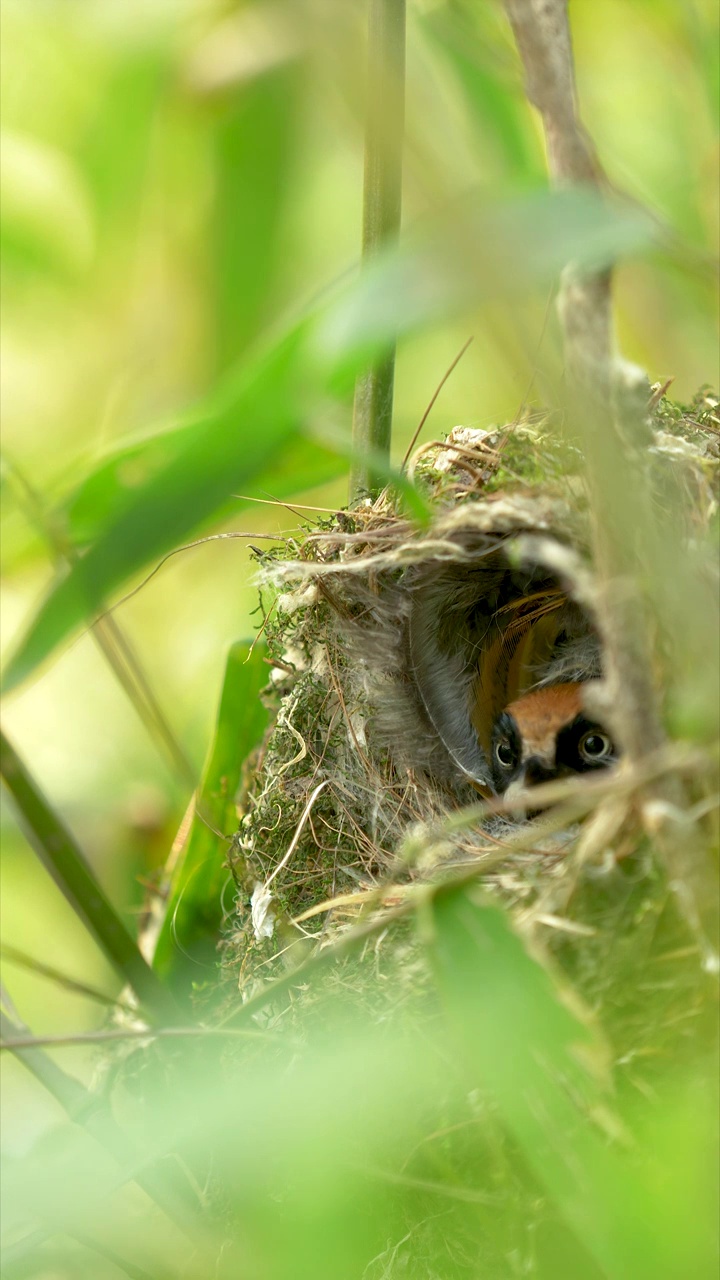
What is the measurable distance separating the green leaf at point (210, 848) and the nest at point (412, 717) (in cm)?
5

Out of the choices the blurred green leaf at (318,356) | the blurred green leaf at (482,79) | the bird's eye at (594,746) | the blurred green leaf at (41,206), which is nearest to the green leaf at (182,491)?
the blurred green leaf at (318,356)

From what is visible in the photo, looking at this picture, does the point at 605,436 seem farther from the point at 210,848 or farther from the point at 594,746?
the point at 594,746

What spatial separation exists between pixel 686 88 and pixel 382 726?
47.1 inches

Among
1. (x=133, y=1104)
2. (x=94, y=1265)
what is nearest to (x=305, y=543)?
(x=133, y=1104)

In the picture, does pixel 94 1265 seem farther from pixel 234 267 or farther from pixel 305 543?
pixel 234 267

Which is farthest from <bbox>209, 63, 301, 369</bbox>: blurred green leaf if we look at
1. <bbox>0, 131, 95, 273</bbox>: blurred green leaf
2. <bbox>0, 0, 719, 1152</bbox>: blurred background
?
<bbox>0, 131, 95, 273</bbox>: blurred green leaf

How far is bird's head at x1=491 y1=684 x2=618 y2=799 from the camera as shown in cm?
200

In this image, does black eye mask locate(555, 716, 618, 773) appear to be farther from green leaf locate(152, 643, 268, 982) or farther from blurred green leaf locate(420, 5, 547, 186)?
blurred green leaf locate(420, 5, 547, 186)

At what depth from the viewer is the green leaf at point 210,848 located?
1756 mm

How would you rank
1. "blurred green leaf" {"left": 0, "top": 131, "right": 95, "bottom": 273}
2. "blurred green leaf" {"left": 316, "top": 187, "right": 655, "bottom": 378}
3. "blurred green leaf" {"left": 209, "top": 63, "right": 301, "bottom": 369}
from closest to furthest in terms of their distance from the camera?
"blurred green leaf" {"left": 316, "top": 187, "right": 655, "bottom": 378}, "blurred green leaf" {"left": 209, "top": 63, "right": 301, "bottom": 369}, "blurred green leaf" {"left": 0, "top": 131, "right": 95, "bottom": 273}

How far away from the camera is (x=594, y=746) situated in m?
2.05

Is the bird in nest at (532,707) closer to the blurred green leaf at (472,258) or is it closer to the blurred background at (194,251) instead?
the blurred background at (194,251)

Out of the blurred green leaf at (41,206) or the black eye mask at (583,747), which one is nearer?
the blurred green leaf at (41,206)

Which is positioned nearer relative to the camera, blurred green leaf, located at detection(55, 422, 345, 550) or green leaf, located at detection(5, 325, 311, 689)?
green leaf, located at detection(5, 325, 311, 689)
